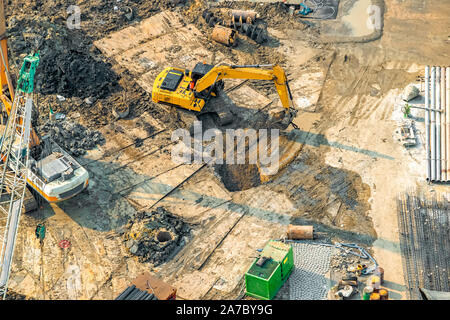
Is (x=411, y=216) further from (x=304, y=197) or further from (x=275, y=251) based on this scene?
(x=275, y=251)

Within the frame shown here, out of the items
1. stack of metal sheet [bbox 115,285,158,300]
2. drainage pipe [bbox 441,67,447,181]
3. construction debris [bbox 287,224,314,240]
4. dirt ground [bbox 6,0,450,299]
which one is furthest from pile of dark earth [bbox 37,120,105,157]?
drainage pipe [bbox 441,67,447,181]

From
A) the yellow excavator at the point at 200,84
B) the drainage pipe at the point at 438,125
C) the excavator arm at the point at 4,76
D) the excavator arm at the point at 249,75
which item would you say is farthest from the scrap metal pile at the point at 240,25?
the excavator arm at the point at 4,76

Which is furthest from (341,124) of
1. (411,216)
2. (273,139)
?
(411,216)

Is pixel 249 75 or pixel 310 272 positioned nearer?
pixel 310 272

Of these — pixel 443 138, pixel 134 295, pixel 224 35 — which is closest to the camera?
pixel 134 295

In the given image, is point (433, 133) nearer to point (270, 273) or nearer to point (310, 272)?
point (310, 272)

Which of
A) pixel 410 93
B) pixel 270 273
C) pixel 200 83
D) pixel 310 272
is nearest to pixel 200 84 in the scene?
pixel 200 83

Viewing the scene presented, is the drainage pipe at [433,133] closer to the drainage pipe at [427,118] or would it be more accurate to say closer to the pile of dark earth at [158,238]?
the drainage pipe at [427,118]
